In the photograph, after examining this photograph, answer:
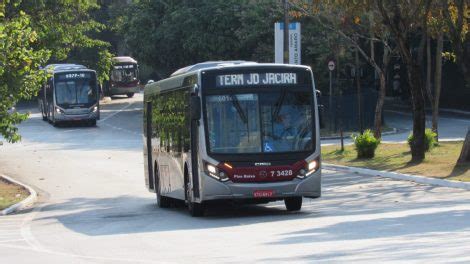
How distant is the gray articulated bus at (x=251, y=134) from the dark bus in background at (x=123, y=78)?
62.0 metres

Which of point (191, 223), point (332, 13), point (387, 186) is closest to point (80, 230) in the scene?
point (191, 223)

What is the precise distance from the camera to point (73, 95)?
59.9 metres

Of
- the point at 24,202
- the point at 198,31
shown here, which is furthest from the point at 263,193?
the point at 198,31

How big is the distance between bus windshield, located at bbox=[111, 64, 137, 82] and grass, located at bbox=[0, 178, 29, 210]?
163 feet

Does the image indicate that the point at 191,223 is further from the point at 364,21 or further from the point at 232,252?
the point at 364,21

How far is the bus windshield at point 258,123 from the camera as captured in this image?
64.2 feet

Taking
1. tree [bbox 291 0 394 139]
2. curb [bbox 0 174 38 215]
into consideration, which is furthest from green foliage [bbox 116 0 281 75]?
curb [bbox 0 174 38 215]

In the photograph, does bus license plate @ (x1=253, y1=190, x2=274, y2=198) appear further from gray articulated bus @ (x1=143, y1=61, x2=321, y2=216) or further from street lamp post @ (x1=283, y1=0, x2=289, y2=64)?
street lamp post @ (x1=283, y1=0, x2=289, y2=64)

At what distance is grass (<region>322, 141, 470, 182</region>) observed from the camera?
27656 millimetres

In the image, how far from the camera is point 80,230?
19281 millimetres

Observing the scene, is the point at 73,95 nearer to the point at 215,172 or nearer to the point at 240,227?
the point at 215,172

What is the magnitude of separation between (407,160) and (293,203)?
38.4ft

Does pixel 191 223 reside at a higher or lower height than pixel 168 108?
lower

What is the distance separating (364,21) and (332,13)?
356cm
